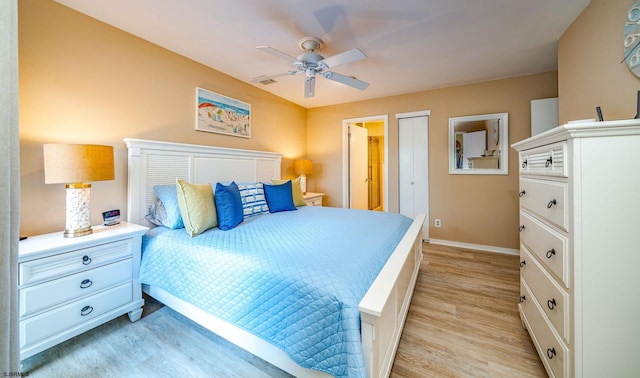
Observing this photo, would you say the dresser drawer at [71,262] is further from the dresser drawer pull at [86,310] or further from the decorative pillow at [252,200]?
the decorative pillow at [252,200]

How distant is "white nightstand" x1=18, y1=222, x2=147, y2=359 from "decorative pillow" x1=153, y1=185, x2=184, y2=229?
217 millimetres

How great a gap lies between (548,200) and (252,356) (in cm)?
195

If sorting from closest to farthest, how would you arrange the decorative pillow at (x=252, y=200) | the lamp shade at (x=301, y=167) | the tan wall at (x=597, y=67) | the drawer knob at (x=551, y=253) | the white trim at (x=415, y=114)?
the drawer knob at (x=551, y=253) < the tan wall at (x=597, y=67) < the decorative pillow at (x=252, y=200) < the white trim at (x=415, y=114) < the lamp shade at (x=301, y=167)

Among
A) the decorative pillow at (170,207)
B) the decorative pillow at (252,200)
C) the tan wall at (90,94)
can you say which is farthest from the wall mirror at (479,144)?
the decorative pillow at (170,207)

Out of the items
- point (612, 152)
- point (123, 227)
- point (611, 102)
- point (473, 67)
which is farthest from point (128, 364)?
point (473, 67)

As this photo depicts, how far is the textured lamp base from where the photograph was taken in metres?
1.67

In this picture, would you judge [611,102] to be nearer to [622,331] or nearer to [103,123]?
[622,331]

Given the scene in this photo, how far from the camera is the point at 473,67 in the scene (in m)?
2.92

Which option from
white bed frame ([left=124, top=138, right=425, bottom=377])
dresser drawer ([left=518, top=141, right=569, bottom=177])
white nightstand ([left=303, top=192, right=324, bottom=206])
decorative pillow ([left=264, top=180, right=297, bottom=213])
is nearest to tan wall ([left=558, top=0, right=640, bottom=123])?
dresser drawer ([left=518, top=141, right=569, bottom=177])

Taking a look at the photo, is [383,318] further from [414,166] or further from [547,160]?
[414,166]

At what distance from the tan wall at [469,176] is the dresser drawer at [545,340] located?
1.96 metres

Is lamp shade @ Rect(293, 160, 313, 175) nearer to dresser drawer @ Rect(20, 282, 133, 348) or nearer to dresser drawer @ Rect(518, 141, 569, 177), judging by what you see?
dresser drawer @ Rect(20, 282, 133, 348)

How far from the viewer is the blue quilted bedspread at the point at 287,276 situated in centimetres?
104

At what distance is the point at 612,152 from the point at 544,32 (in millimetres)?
2034
